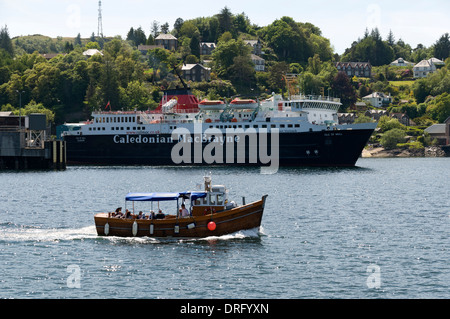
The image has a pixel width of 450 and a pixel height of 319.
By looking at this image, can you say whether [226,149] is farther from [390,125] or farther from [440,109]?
[440,109]

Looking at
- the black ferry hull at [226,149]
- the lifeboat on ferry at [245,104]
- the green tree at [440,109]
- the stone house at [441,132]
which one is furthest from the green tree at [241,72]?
the lifeboat on ferry at [245,104]

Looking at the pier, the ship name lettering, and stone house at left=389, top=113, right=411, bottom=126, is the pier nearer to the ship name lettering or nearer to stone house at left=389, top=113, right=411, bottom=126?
the ship name lettering

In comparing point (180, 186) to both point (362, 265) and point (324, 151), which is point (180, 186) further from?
point (362, 265)

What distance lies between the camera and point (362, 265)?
119 feet

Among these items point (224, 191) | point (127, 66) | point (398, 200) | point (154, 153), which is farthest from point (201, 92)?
point (224, 191)

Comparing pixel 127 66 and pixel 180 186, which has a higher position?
pixel 127 66

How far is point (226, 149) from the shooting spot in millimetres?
109688

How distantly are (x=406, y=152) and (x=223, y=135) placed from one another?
6913cm

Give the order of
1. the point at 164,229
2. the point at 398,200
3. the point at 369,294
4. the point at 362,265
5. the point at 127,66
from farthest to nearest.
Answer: the point at 127,66
the point at 398,200
the point at 164,229
the point at 362,265
the point at 369,294

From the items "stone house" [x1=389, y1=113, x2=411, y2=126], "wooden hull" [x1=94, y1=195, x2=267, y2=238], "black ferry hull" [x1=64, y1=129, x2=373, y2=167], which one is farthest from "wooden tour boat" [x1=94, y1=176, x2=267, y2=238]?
"stone house" [x1=389, y1=113, x2=411, y2=126]

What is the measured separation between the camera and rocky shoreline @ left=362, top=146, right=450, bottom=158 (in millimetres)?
161625

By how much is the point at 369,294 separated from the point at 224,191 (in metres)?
15.1

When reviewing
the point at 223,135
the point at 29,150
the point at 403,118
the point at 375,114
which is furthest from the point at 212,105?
the point at 375,114

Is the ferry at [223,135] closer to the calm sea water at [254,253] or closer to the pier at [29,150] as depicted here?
the pier at [29,150]
